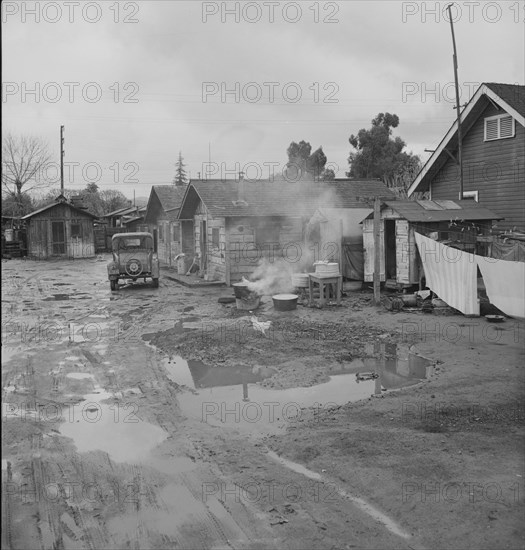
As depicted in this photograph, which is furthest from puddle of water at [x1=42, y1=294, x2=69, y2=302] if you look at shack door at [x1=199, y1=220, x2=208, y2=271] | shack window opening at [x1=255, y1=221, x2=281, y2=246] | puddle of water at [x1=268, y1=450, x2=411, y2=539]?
puddle of water at [x1=268, y1=450, x2=411, y2=539]

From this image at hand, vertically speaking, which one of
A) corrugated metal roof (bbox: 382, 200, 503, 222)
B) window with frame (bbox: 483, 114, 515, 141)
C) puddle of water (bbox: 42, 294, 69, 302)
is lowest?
puddle of water (bbox: 42, 294, 69, 302)

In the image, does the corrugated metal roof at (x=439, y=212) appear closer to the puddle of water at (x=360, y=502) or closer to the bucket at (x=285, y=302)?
the bucket at (x=285, y=302)

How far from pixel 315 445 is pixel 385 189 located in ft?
78.6

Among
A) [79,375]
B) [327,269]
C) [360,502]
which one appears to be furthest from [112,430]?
[327,269]

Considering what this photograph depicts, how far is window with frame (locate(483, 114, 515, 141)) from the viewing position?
20125 mm

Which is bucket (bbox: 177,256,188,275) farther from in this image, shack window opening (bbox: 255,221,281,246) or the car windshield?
shack window opening (bbox: 255,221,281,246)

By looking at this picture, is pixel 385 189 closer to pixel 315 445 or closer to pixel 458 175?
pixel 458 175

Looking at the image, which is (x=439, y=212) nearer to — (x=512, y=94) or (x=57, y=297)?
(x=512, y=94)

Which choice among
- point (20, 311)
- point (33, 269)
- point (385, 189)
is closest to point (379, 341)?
point (20, 311)

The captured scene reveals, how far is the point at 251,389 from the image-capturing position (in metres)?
9.62

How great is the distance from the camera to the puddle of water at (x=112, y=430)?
7012 mm

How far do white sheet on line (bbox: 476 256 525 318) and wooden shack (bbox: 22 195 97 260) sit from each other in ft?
106

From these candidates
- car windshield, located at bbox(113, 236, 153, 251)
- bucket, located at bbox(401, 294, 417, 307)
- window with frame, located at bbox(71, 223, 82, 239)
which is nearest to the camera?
bucket, located at bbox(401, 294, 417, 307)

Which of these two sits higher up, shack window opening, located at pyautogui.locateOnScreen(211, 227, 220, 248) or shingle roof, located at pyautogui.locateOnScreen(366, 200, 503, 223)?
shingle roof, located at pyautogui.locateOnScreen(366, 200, 503, 223)
